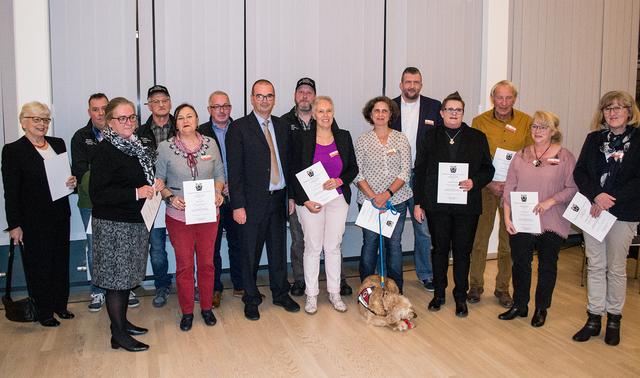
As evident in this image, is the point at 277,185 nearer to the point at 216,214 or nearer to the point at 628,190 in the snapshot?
the point at 216,214

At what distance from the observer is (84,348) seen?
10.9ft

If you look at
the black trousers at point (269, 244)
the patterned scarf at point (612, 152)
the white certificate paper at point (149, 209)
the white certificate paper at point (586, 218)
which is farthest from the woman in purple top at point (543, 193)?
the white certificate paper at point (149, 209)

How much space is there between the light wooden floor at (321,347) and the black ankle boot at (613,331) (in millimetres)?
49

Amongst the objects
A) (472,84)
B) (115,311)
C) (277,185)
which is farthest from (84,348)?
(472,84)

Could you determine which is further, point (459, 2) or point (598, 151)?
point (459, 2)

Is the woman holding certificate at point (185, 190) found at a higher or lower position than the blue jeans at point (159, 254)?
higher

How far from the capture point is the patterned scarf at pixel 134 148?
118 inches

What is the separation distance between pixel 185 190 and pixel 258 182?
0.57m

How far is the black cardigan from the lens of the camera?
297cm

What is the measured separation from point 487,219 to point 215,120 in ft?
7.49

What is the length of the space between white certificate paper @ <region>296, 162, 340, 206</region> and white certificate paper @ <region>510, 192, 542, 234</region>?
4.07ft

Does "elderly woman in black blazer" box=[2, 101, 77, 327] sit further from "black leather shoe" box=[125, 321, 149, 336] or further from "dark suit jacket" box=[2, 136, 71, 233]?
"black leather shoe" box=[125, 321, 149, 336]

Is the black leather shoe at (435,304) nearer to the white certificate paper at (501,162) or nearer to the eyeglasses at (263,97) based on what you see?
the white certificate paper at (501,162)

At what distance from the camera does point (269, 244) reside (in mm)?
3916
